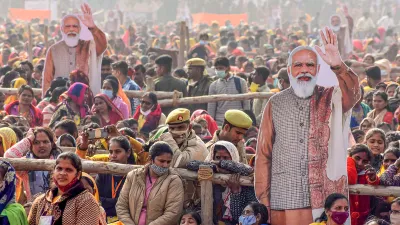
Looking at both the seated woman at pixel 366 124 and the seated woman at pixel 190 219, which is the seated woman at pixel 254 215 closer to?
the seated woman at pixel 190 219

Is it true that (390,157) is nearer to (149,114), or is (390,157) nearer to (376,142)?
(376,142)

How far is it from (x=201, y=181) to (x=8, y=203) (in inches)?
89.0

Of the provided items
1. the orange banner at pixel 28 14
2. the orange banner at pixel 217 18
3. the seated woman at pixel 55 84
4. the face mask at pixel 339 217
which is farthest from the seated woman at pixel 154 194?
the orange banner at pixel 217 18

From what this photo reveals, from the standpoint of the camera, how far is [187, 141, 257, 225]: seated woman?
10.4 meters

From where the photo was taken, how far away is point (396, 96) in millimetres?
16266

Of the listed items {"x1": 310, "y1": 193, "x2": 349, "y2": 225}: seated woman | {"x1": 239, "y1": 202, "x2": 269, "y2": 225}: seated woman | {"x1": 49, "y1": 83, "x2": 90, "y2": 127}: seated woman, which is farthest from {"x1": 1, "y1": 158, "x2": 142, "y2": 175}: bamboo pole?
{"x1": 49, "y1": 83, "x2": 90, "y2": 127}: seated woman

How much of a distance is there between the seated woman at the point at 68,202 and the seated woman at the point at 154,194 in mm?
1574

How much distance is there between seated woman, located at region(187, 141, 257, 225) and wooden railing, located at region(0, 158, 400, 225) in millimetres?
64

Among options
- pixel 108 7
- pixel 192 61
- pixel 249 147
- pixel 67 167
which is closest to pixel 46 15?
pixel 108 7

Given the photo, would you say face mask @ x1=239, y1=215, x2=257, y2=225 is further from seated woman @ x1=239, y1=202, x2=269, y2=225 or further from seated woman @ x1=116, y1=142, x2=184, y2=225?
seated woman @ x1=116, y1=142, x2=184, y2=225

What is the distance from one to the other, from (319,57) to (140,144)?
1.98 meters

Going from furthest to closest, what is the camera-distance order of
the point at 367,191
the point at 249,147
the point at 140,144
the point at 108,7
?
the point at 108,7 < the point at 249,147 < the point at 140,144 < the point at 367,191

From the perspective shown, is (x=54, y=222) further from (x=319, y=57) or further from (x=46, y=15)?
(x=46, y=15)

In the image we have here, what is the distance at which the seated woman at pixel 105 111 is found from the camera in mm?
14305
